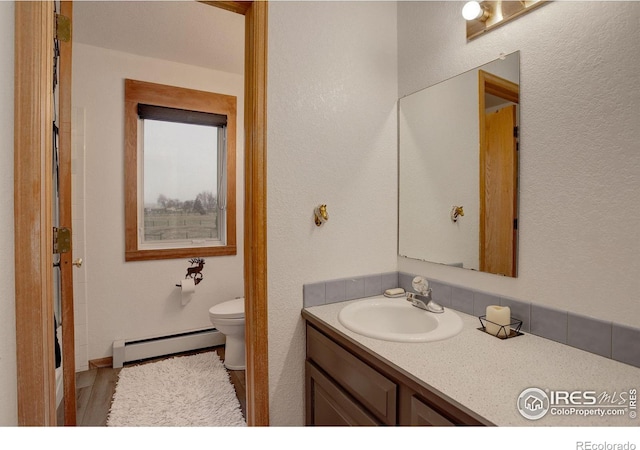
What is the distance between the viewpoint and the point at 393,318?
1558 mm

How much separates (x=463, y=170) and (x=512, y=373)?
34.4 inches

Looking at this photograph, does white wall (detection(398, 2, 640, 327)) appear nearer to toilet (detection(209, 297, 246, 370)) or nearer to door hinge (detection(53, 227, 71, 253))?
door hinge (detection(53, 227, 71, 253))

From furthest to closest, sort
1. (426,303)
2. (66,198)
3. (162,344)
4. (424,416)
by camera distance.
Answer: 1. (162,344)
2. (426,303)
3. (66,198)
4. (424,416)

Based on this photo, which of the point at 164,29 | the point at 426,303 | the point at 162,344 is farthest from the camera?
the point at 162,344

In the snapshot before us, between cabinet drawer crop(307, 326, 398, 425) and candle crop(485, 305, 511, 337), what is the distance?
460 mm

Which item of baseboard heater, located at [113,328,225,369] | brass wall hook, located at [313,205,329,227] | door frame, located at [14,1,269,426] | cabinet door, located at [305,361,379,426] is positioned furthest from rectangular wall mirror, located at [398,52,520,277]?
baseboard heater, located at [113,328,225,369]

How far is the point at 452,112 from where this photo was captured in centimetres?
153

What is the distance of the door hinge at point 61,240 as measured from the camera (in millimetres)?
1207

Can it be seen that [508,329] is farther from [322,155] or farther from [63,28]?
[63,28]

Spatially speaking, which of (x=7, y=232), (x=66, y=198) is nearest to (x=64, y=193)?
(x=66, y=198)

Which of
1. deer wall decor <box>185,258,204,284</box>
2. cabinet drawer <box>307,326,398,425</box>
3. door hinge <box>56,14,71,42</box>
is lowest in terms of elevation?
cabinet drawer <box>307,326,398,425</box>

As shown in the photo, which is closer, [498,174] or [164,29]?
[498,174]

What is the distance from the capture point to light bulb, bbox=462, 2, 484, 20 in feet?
4.43

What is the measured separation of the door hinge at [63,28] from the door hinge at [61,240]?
698mm
